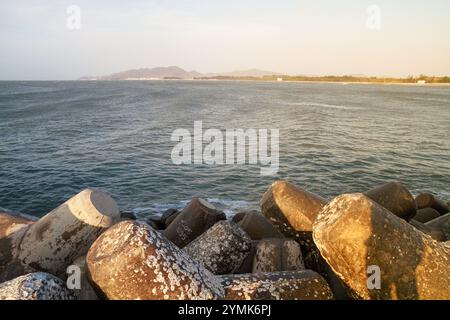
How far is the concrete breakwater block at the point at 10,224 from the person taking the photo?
7.31 meters

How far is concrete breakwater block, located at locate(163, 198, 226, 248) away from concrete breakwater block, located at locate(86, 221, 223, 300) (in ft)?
10.4

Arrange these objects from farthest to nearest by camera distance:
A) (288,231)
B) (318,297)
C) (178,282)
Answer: (288,231) → (318,297) → (178,282)

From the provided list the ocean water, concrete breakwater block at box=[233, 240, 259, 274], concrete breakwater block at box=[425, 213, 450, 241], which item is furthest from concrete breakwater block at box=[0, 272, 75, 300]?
the ocean water

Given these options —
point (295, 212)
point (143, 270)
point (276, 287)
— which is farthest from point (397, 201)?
point (143, 270)

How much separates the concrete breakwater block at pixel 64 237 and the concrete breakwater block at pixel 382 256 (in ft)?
13.0

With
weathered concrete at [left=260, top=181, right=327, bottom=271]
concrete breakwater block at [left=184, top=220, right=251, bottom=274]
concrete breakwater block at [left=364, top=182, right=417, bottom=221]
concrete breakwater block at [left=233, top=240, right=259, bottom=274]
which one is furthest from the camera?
concrete breakwater block at [left=364, top=182, right=417, bottom=221]

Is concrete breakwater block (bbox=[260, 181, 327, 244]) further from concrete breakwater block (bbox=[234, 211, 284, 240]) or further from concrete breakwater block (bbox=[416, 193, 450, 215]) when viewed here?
concrete breakwater block (bbox=[416, 193, 450, 215])

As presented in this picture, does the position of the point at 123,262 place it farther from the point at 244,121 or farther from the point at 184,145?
the point at 244,121

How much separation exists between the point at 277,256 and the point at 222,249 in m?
0.90

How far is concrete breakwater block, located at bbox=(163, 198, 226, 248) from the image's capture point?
770 centimetres

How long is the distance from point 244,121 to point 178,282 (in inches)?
1378

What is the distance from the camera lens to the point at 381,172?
1884 cm

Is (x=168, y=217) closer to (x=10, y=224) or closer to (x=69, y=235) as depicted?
(x=10, y=224)
